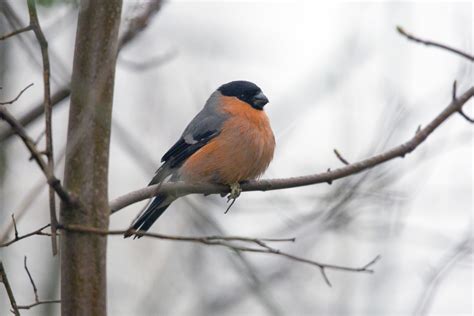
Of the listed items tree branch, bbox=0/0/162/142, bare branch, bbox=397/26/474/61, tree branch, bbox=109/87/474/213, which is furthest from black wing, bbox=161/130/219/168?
bare branch, bbox=397/26/474/61

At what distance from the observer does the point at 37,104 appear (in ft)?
12.4

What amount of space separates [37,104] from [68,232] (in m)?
1.45

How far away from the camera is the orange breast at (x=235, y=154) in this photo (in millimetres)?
5176

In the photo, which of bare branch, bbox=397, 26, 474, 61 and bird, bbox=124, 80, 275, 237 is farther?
bird, bbox=124, 80, 275, 237

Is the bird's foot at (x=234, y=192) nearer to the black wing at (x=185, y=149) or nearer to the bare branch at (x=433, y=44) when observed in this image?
the black wing at (x=185, y=149)

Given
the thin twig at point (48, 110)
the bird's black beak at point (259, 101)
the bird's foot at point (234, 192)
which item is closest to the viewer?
the thin twig at point (48, 110)

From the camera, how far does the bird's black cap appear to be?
596 cm

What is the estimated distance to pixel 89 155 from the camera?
2.59 metres

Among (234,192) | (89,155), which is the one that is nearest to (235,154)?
(234,192)

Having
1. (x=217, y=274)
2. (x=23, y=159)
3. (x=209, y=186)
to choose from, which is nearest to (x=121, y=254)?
(x=217, y=274)

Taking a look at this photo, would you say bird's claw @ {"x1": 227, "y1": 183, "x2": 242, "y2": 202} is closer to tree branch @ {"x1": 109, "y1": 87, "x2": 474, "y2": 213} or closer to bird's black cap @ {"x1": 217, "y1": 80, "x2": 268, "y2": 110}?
tree branch @ {"x1": 109, "y1": 87, "x2": 474, "y2": 213}

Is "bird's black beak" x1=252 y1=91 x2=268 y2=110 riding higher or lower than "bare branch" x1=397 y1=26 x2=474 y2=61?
lower

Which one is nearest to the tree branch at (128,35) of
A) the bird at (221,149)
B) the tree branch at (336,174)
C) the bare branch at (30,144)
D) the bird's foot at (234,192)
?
the tree branch at (336,174)

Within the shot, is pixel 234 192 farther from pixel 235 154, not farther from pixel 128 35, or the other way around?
pixel 128 35
